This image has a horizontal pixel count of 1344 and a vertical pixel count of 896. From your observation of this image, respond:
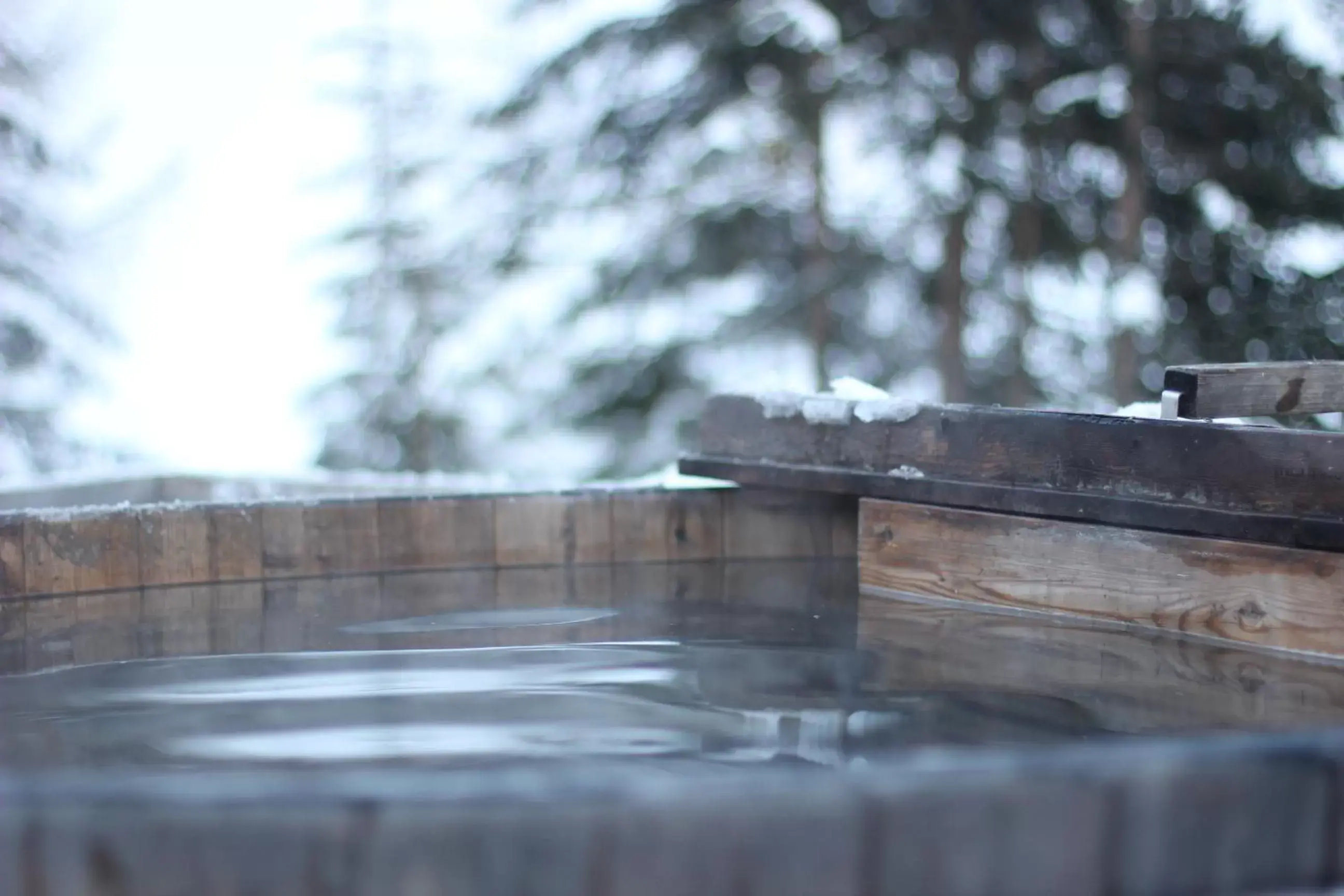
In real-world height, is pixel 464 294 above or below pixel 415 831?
above

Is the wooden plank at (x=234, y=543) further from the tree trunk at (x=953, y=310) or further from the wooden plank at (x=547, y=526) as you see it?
the tree trunk at (x=953, y=310)

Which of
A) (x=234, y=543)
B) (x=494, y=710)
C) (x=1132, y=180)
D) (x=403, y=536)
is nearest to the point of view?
(x=494, y=710)

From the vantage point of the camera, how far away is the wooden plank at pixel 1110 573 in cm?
180

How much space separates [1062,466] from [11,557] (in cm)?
188

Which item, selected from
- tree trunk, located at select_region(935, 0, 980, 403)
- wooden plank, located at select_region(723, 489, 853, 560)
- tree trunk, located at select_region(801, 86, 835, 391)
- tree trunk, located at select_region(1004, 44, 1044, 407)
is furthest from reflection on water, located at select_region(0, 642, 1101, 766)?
tree trunk, located at select_region(1004, 44, 1044, 407)

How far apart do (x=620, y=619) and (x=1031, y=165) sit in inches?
229

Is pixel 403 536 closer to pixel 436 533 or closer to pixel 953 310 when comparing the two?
pixel 436 533

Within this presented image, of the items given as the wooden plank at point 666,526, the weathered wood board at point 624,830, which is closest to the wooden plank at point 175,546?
the wooden plank at point 666,526

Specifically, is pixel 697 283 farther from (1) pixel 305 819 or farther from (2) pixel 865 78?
(1) pixel 305 819

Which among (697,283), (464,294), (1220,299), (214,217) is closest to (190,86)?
(214,217)

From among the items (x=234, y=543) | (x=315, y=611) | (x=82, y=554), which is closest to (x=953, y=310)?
(x=234, y=543)

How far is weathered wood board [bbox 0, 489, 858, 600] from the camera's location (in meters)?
2.24

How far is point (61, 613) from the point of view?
2.13 metres

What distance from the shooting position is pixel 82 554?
88.7 inches
